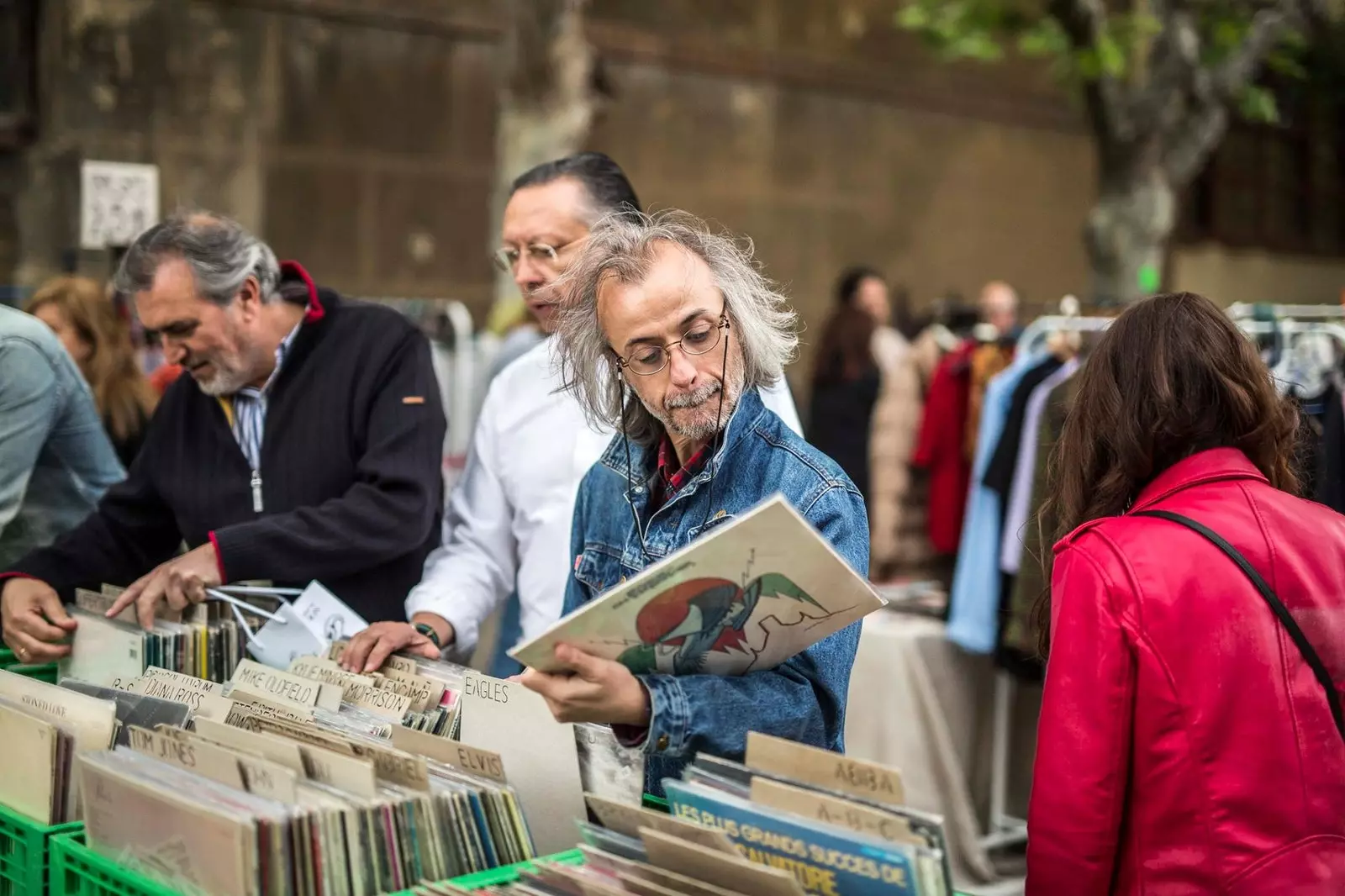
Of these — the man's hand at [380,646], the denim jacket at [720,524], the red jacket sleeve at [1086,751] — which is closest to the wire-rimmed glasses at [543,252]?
the denim jacket at [720,524]

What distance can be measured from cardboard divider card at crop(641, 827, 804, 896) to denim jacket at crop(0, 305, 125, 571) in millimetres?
2095

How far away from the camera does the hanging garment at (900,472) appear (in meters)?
7.38

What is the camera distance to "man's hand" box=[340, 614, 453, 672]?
234cm

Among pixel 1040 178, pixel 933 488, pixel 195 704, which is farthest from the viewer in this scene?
pixel 1040 178

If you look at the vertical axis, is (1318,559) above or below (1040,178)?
below

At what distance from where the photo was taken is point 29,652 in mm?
2689

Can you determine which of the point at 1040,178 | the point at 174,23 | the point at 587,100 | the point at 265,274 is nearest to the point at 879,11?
the point at 1040,178

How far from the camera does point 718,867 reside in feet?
4.83

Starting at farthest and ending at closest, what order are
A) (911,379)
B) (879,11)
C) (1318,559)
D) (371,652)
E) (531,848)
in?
1. (879,11)
2. (911,379)
3. (371,652)
4. (1318,559)
5. (531,848)

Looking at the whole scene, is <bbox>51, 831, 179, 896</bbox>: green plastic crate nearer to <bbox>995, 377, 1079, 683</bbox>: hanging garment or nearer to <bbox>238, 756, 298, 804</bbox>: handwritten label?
<bbox>238, 756, 298, 804</bbox>: handwritten label

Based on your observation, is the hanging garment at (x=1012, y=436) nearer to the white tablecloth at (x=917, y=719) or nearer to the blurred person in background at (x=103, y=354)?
the white tablecloth at (x=917, y=719)

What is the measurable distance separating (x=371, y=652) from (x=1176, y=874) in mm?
1296

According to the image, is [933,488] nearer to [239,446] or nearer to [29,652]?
[239,446]

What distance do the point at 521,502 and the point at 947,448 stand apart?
4.43m
